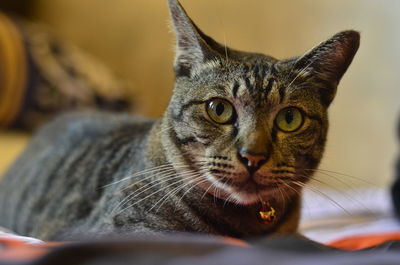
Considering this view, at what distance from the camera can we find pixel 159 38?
289cm

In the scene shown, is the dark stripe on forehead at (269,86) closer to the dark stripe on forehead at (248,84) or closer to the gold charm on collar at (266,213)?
the dark stripe on forehead at (248,84)

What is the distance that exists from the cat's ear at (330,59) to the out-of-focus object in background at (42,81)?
1.79 meters

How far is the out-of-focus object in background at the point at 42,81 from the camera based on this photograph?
2.56 m

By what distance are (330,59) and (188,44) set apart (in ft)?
1.08

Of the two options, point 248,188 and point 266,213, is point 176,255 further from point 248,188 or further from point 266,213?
point 266,213

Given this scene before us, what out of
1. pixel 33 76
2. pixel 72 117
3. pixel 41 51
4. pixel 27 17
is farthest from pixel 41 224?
pixel 27 17

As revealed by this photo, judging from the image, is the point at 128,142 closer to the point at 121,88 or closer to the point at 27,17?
the point at 121,88

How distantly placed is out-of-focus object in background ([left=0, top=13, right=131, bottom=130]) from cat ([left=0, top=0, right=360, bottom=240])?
1.46 meters

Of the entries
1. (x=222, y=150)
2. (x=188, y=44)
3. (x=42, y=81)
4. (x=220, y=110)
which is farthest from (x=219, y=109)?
(x=42, y=81)

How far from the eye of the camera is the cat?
38.9 inches

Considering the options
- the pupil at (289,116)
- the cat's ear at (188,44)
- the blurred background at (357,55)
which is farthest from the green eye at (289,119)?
the blurred background at (357,55)

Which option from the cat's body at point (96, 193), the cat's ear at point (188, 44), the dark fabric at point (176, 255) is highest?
the cat's ear at point (188, 44)

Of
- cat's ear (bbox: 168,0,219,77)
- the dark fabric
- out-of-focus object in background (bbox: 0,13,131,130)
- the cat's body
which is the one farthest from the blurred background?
the dark fabric

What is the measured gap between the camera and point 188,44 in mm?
1165
